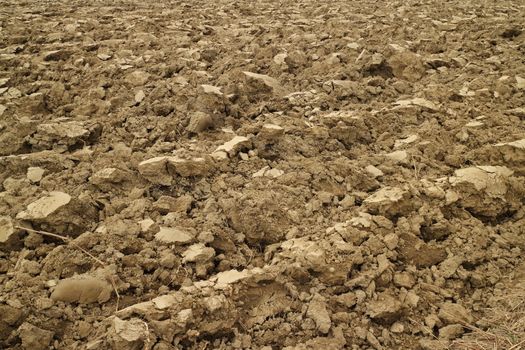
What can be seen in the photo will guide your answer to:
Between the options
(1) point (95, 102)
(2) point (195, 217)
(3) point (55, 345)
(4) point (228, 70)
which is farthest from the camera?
(4) point (228, 70)

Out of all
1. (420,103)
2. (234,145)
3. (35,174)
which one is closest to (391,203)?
(234,145)

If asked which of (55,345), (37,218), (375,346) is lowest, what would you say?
(375,346)

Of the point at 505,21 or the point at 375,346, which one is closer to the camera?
the point at 375,346

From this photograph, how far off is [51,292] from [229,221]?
3.01 feet

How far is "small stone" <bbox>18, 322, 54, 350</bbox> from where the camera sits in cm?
162

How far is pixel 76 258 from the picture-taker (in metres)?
1.89

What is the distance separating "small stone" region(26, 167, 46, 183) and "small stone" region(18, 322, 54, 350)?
3.16 feet

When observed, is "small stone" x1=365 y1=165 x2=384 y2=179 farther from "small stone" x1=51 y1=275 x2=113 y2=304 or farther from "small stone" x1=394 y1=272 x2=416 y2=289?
"small stone" x1=51 y1=275 x2=113 y2=304

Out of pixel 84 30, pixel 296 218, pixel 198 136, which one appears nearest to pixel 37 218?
pixel 198 136

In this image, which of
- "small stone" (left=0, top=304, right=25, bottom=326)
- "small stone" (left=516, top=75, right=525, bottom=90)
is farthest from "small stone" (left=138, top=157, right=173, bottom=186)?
"small stone" (left=516, top=75, right=525, bottom=90)

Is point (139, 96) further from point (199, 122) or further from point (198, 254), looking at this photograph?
point (198, 254)

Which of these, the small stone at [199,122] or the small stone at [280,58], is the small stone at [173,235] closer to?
the small stone at [199,122]

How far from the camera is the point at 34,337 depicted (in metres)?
1.63

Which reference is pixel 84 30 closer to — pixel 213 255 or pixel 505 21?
pixel 213 255
